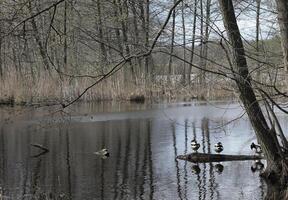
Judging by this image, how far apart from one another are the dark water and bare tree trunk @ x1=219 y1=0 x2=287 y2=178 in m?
0.53

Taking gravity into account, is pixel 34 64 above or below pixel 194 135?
above

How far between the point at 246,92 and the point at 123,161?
3.69m

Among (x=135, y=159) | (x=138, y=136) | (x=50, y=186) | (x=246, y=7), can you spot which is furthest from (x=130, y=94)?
(x=246, y=7)

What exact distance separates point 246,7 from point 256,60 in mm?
771

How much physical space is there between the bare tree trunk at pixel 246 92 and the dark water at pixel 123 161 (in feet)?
1.73

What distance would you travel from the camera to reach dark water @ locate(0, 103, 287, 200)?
28.0 feet

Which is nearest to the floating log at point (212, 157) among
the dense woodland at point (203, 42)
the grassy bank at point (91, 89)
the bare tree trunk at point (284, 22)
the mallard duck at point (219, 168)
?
the mallard duck at point (219, 168)

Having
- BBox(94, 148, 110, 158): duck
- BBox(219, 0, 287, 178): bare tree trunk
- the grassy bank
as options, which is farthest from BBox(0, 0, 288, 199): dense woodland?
the grassy bank

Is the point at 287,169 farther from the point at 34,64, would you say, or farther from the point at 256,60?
the point at 34,64

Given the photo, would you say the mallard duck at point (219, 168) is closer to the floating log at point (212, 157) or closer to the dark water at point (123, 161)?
the dark water at point (123, 161)

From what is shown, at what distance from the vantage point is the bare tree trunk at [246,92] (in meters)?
7.75

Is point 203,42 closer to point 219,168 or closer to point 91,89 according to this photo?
point 219,168

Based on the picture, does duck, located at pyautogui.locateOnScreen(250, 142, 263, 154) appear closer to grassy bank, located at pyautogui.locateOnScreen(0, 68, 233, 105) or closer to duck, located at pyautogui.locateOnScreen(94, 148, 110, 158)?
duck, located at pyautogui.locateOnScreen(94, 148, 110, 158)

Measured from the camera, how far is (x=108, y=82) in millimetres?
23609
